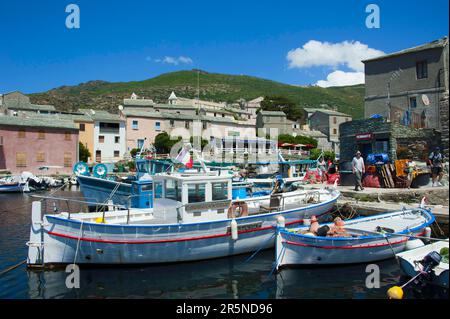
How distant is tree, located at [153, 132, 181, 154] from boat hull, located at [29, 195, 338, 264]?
39.3 m

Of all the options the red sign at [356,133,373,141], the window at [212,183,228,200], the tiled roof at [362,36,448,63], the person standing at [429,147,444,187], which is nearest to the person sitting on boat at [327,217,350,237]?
the window at [212,183,228,200]

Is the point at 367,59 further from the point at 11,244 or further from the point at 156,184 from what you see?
the point at 11,244

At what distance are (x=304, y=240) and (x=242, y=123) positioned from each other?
5492 centimetres

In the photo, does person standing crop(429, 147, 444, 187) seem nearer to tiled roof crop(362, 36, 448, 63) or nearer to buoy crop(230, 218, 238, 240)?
tiled roof crop(362, 36, 448, 63)

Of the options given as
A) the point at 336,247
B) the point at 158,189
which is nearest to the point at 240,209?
the point at 158,189

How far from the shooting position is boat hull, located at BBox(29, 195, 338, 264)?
36.4 feet

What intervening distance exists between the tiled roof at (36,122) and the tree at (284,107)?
47.8 metres

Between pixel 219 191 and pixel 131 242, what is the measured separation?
348cm

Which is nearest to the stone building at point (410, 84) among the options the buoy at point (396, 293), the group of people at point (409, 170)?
the group of people at point (409, 170)

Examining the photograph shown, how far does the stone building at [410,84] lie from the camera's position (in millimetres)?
26594

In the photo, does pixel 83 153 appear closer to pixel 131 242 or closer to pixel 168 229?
pixel 131 242

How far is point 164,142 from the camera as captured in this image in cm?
5116
